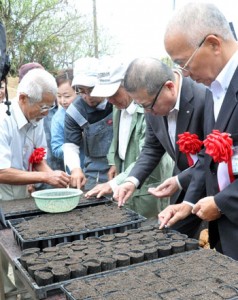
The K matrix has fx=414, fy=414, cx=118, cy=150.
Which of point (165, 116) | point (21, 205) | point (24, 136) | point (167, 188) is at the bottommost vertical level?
point (21, 205)

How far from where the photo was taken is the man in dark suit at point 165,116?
1.90 metres

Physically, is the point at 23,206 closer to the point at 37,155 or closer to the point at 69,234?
the point at 37,155

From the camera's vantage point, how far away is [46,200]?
2.03 metres

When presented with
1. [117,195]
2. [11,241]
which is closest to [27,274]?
[11,241]

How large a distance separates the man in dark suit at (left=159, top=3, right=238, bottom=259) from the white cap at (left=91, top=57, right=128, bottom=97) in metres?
0.83

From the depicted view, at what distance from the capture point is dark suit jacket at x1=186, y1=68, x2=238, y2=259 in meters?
1.52

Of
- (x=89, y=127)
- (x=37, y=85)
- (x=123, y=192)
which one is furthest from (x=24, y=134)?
(x=123, y=192)

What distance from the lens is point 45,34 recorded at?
41.7 ft

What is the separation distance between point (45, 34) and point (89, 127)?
10.7m

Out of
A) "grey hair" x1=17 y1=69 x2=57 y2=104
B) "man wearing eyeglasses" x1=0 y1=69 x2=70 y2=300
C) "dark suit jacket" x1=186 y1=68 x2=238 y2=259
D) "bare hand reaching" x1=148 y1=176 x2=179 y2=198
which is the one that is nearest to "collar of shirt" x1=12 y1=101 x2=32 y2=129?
"man wearing eyeglasses" x1=0 y1=69 x2=70 y2=300

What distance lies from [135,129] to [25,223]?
891 mm

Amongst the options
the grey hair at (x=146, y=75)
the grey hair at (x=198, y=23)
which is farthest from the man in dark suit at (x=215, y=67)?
the grey hair at (x=146, y=75)

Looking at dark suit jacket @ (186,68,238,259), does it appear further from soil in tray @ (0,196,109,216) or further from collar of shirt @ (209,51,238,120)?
soil in tray @ (0,196,109,216)

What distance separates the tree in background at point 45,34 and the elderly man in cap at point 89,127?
8.44 metres
